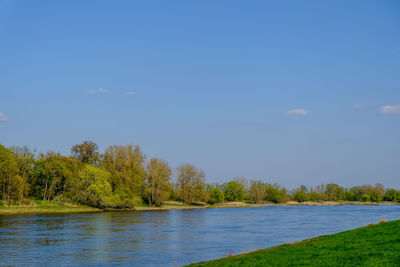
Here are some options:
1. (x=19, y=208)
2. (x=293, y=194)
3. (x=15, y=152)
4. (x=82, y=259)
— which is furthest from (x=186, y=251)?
(x=293, y=194)

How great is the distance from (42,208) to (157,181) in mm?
35348

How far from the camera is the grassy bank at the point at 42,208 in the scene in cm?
6982

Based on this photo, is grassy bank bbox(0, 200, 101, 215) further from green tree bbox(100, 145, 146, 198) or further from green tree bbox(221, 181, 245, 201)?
green tree bbox(221, 181, 245, 201)

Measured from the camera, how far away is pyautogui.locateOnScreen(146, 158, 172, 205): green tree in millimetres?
105875

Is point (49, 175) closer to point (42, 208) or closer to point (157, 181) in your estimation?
point (42, 208)

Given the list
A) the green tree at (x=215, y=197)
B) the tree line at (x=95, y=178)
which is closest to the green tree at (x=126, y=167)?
the tree line at (x=95, y=178)

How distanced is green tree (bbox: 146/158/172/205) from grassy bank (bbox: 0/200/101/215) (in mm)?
20942

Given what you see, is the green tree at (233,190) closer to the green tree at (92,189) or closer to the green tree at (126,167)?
the green tree at (126,167)

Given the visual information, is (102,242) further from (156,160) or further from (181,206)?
(181,206)

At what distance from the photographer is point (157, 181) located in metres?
106

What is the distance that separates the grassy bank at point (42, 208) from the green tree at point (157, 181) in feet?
68.7

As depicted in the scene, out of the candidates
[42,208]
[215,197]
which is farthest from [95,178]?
[215,197]

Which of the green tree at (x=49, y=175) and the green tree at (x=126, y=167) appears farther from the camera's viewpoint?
the green tree at (x=126, y=167)

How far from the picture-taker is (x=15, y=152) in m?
85.8
